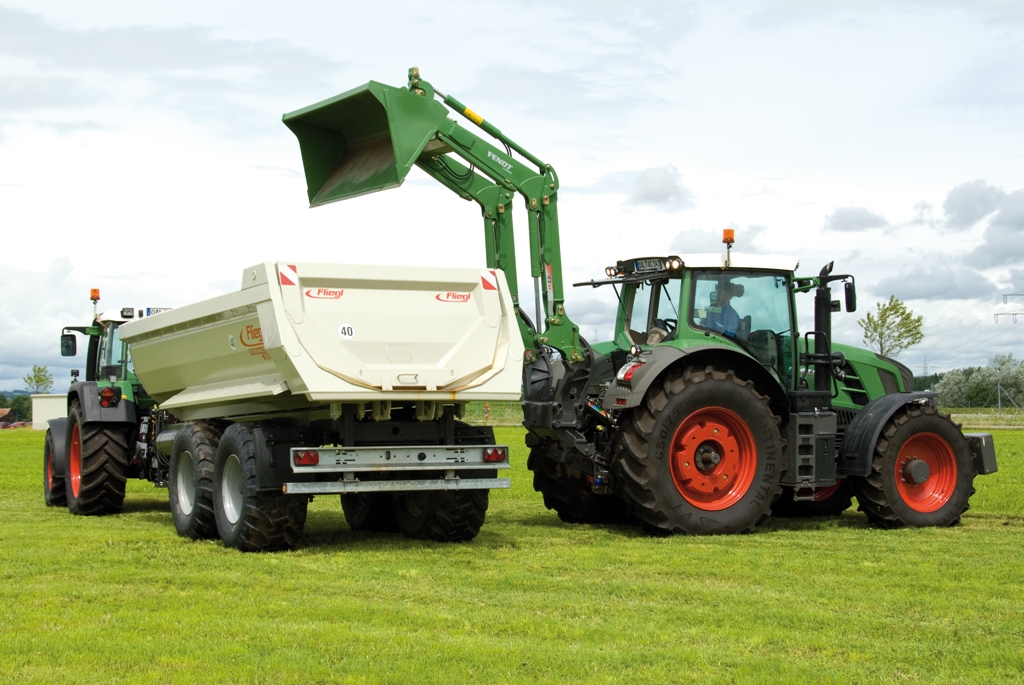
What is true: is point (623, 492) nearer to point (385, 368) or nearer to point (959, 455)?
point (385, 368)

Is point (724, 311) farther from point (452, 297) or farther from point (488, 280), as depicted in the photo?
point (452, 297)

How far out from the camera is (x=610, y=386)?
10.5m

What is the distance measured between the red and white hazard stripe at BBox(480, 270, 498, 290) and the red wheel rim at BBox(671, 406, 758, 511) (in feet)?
6.93

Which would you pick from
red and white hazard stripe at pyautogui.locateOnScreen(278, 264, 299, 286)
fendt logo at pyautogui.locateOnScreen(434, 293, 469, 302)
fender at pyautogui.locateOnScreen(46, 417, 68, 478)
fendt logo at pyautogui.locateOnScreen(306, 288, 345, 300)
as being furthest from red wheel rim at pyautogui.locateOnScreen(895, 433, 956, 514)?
fender at pyautogui.locateOnScreen(46, 417, 68, 478)

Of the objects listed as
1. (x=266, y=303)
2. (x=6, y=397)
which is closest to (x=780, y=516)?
(x=266, y=303)

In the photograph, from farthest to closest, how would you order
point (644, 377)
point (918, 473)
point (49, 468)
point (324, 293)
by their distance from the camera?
1. point (49, 468)
2. point (918, 473)
3. point (644, 377)
4. point (324, 293)

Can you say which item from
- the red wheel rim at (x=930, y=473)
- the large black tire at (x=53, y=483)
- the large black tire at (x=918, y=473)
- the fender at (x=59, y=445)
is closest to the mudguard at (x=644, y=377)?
the large black tire at (x=918, y=473)

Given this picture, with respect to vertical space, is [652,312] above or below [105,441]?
above

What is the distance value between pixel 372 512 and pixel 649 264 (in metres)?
3.61

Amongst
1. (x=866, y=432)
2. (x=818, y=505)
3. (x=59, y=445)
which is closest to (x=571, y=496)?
(x=818, y=505)

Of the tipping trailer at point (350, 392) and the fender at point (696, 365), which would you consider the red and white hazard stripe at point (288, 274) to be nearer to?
the tipping trailer at point (350, 392)

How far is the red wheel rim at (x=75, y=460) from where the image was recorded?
1369 centimetres

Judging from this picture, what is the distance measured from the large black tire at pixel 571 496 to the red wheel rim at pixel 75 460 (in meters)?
5.62

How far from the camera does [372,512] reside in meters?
11.1
